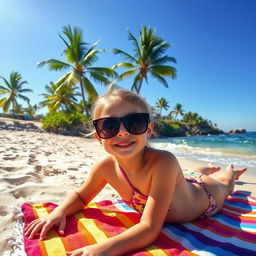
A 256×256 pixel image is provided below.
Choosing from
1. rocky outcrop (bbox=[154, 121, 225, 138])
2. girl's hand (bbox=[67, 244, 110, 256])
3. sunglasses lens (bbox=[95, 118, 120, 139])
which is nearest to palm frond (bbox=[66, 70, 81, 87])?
sunglasses lens (bbox=[95, 118, 120, 139])

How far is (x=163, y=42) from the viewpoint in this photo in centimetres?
1748

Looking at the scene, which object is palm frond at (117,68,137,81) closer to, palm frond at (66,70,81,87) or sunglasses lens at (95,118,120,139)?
palm frond at (66,70,81,87)

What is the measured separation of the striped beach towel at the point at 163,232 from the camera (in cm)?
122

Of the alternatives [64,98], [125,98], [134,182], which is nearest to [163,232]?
[134,182]

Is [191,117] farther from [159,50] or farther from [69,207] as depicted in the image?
[69,207]

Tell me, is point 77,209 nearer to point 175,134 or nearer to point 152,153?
point 152,153

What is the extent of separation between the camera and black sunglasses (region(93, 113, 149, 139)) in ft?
4.58

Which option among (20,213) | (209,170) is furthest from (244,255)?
(209,170)

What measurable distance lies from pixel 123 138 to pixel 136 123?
13 cm

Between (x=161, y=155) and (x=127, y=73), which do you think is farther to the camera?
(x=127, y=73)

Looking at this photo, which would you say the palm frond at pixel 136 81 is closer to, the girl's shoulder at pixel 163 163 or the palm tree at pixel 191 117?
the girl's shoulder at pixel 163 163

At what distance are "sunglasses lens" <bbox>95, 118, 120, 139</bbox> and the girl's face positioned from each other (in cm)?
3

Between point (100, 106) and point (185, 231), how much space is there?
3.59 ft

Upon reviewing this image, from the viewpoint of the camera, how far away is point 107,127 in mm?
1432
